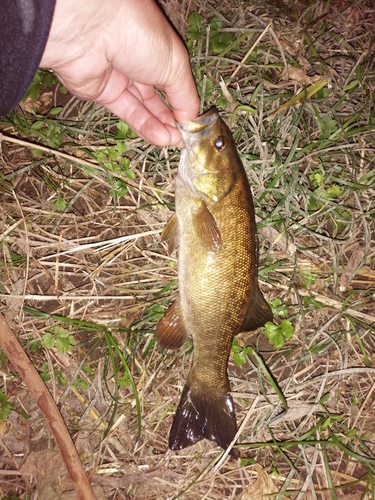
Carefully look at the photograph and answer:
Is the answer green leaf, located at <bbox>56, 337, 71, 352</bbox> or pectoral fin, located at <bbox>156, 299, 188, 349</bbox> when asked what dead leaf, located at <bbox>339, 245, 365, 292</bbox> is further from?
green leaf, located at <bbox>56, 337, 71, 352</bbox>

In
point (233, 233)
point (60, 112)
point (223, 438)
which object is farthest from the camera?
point (60, 112)

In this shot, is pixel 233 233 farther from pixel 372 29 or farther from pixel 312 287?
pixel 372 29

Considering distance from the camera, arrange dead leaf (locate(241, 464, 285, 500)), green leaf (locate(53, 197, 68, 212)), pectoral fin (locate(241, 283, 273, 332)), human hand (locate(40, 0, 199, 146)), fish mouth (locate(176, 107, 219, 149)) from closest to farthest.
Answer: human hand (locate(40, 0, 199, 146))
fish mouth (locate(176, 107, 219, 149))
pectoral fin (locate(241, 283, 273, 332))
dead leaf (locate(241, 464, 285, 500))
green leaf (locate(53, 197, 68, 212))

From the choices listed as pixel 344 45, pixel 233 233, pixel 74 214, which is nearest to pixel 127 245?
pixel 74 214

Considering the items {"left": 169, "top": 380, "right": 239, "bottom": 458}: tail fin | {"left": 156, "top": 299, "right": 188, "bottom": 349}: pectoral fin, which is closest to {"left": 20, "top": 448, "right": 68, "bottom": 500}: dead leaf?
{"left": 169, "top": 380, "right": 239, "bottom": 458}: tail fin

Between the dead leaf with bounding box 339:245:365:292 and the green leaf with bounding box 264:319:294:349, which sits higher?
the dead leaf with bounding box 339:245:365:292

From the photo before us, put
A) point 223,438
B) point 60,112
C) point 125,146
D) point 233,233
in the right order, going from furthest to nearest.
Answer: point 60,112, point 125,146, point 223,438, point 233,233
